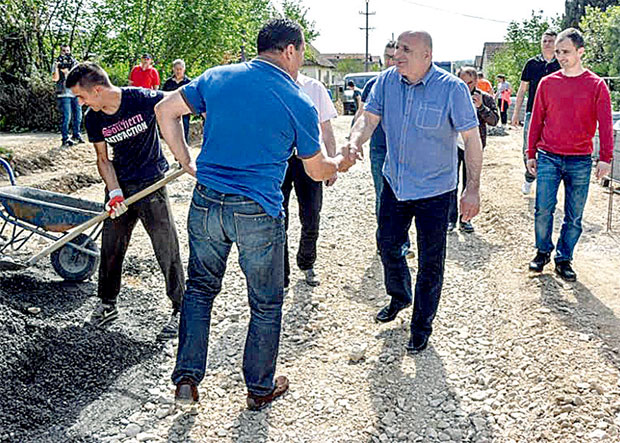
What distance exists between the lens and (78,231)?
4703 millimetres

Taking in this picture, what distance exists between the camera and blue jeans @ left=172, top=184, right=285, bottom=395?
3336mm

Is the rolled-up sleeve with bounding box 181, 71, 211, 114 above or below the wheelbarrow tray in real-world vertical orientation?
above

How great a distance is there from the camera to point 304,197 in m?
5.20

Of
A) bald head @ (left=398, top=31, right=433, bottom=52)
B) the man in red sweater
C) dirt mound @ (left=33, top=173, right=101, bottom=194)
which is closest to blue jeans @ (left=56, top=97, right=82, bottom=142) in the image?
dirt mound @ (left=33, top=173, right=101, bottom=194)

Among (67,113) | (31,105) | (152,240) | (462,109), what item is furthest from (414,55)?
(31,105)

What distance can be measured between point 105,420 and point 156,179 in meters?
1.65

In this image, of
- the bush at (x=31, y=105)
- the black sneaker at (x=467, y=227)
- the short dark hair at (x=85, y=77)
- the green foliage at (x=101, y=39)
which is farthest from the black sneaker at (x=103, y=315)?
the bush at (x=31, y=105)

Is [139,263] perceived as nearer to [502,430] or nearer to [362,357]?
[362,357]

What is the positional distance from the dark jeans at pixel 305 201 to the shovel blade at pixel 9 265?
1.93 metres

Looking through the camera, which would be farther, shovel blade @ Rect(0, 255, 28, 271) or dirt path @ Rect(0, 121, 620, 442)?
shovel blade @ Rect(0, 255, 28, 271)

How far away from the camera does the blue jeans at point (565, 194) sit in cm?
531

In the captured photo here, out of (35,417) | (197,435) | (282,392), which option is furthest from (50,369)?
(282,392)

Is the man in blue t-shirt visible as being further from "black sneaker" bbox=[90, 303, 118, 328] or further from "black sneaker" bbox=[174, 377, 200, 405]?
"black sneaker" bbox=[90, 303, 118, 328]

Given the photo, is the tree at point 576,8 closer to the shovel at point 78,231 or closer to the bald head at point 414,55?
the bald head at point 414,55
